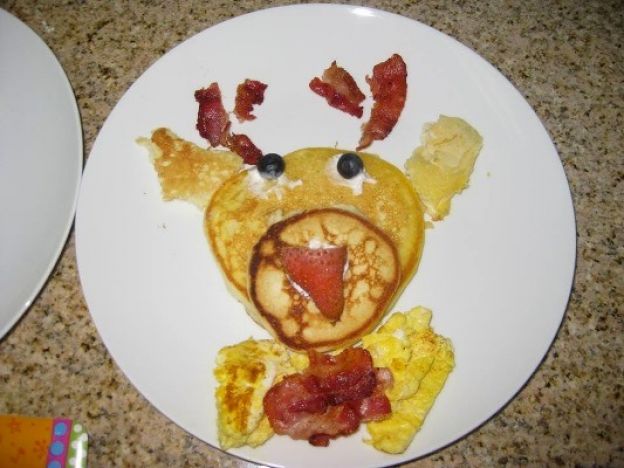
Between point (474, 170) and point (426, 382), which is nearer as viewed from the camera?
point (426, 382)

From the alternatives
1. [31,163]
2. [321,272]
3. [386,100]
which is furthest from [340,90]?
[31,163]

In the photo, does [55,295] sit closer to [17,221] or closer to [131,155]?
[17,221]

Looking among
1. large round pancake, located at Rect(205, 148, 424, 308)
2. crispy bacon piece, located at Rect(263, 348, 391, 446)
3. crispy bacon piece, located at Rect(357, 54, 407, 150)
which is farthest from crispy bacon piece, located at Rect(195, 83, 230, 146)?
crispy bacon piece, located at Rect(263, 348, 391, 446)

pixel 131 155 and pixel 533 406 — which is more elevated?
pixel 131 155

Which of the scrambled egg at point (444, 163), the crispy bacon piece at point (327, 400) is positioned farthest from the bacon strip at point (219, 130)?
the crispy bacon piece at point (327, 400)

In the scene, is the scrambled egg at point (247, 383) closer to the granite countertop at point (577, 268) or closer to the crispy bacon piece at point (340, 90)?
the granite countertop at point (577, 268)

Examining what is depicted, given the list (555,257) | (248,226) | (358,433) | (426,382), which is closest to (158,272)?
(248,226)
